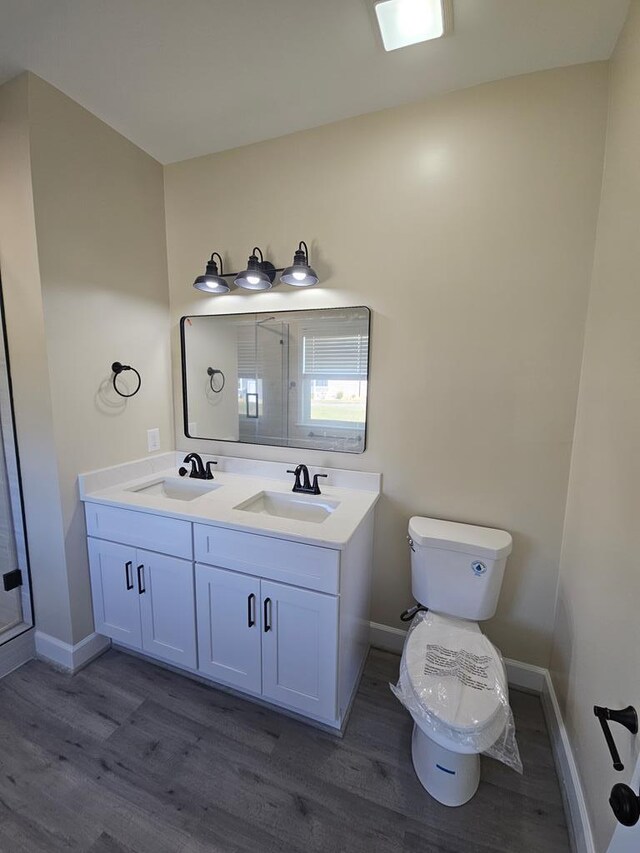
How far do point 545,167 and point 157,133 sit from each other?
6.27 ft

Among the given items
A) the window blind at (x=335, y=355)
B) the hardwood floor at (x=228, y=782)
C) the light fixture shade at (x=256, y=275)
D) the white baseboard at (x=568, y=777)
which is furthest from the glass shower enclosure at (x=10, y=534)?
the white baseboard at (x=568, y=777)

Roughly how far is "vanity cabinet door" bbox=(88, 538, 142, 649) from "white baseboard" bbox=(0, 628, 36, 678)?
0.36m

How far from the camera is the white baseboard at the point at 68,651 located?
1.75 m

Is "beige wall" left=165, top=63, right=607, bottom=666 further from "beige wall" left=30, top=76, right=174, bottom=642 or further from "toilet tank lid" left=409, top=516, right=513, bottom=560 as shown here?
"beige wall" left=30, top=76, right=174, bottom=642

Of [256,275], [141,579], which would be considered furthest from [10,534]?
[256,275]

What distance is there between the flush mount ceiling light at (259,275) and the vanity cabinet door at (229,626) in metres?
1.43

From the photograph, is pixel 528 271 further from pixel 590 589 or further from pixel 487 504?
pixel 590 589

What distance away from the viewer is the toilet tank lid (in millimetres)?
1461

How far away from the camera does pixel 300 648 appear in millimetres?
1405

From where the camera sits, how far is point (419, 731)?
134 cm

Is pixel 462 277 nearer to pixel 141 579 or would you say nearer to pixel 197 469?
pixel 197 469

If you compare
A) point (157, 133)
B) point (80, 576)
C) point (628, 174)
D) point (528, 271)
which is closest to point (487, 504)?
point (528, 271)

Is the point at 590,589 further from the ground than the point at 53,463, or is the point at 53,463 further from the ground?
the point at 53,463

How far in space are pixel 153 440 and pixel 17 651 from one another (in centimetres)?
126
